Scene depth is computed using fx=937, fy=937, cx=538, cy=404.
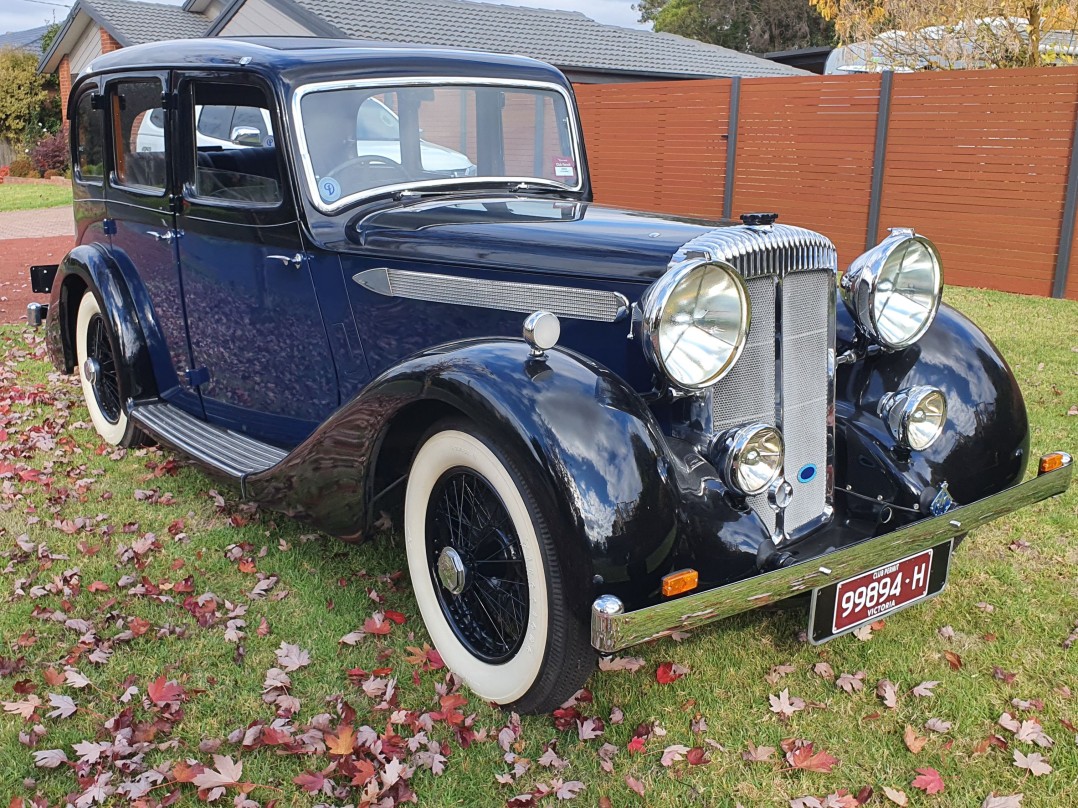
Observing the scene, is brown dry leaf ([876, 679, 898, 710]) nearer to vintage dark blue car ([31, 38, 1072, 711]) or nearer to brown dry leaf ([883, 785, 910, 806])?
vintage dark blue car ([31, 38, 1072, 711])

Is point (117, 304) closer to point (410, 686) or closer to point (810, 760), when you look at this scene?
point (410, 686)

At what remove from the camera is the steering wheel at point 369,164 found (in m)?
3.46

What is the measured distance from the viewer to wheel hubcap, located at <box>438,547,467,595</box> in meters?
2.70

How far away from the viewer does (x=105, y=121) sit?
14.9 feet

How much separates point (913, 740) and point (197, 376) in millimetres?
3235

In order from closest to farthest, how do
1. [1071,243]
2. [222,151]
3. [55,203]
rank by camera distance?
[222,151] → [1071,243] → [55,203]

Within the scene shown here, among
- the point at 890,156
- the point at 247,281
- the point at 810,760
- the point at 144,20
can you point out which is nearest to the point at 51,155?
the point at 144,20

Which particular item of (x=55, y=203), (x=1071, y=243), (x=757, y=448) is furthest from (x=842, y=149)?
(x=55, y=203)

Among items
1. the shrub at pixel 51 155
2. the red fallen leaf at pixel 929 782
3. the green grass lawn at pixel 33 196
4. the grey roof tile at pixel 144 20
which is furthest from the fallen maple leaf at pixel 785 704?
the shrub at pixel 51 155

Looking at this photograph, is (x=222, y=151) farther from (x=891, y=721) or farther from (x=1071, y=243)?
(x=1071, y=243)

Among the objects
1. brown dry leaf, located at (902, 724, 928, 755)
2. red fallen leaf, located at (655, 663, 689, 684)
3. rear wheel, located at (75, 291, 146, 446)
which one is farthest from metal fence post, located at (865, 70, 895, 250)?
brown dry leaf, located at (902, 724, 928, 755)

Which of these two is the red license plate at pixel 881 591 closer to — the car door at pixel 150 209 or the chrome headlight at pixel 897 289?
the chrome headlight at pixel 897 289

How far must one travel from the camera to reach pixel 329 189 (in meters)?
3.43

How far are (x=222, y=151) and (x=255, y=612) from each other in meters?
1.84
